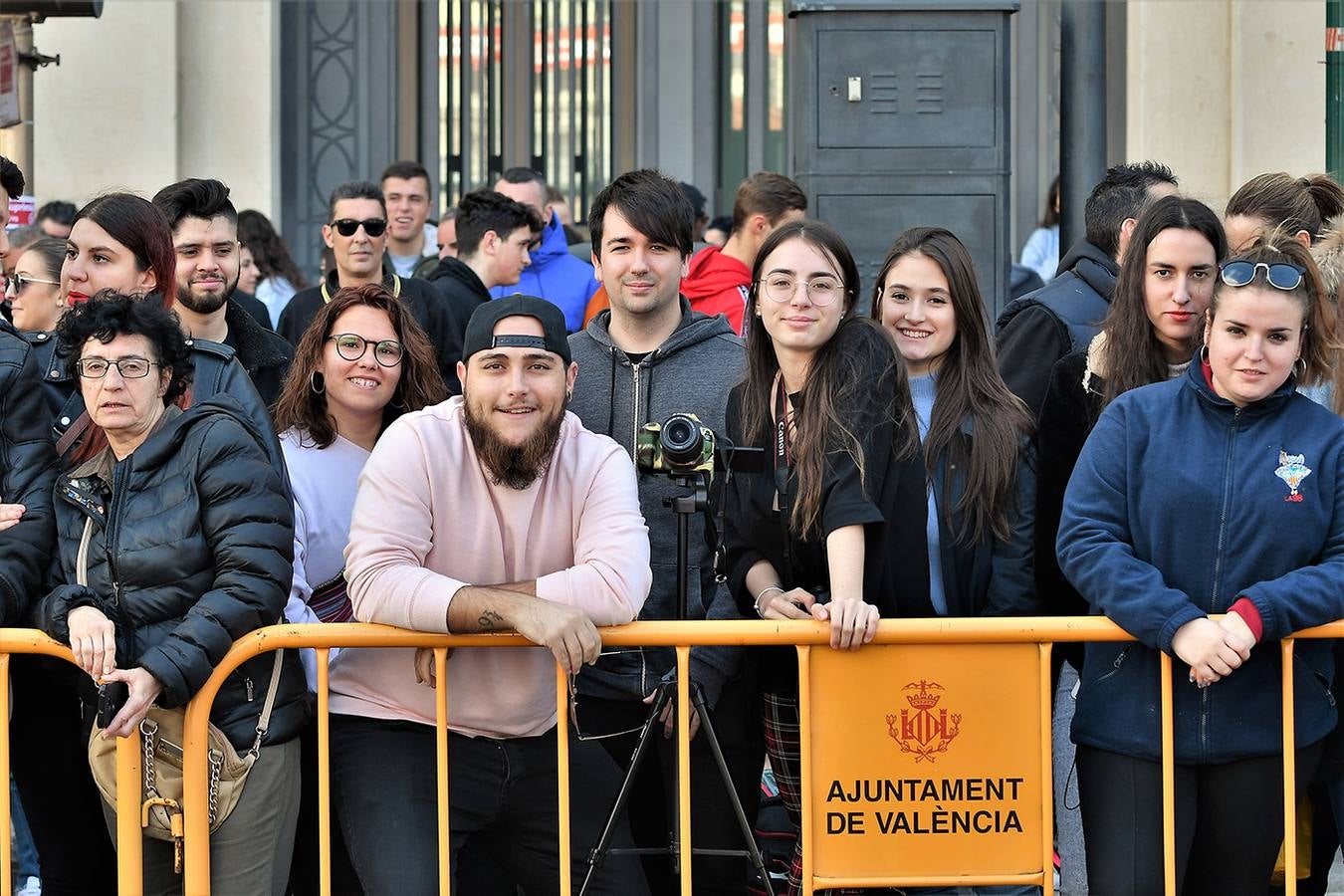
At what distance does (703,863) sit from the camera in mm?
4957

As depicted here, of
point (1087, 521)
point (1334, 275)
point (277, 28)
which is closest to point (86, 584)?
point (1087, 521)

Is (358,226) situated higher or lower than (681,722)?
higher

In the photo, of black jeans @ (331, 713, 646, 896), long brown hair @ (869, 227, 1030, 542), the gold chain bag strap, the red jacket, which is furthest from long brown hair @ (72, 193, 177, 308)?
the red jacket

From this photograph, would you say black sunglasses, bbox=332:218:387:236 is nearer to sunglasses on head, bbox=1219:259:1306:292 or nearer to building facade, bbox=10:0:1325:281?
sunglasses on head, bbox=1219:259:1306:292

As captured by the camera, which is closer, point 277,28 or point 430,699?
point 430,699

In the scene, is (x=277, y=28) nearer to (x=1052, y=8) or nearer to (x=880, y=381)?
(x=1052, y=8)

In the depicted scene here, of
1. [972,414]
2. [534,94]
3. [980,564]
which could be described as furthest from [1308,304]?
[534,94]

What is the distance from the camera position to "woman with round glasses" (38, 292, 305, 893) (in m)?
4.28

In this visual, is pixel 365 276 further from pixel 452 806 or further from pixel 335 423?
pixel 452 806

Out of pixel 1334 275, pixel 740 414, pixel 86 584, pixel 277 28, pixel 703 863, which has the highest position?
pixel 277 28

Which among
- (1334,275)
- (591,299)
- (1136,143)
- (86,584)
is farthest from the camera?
(1136,143)

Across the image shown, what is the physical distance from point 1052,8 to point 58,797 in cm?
934

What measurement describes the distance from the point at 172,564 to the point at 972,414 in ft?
6.86

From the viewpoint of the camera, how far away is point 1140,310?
5.04 metres
